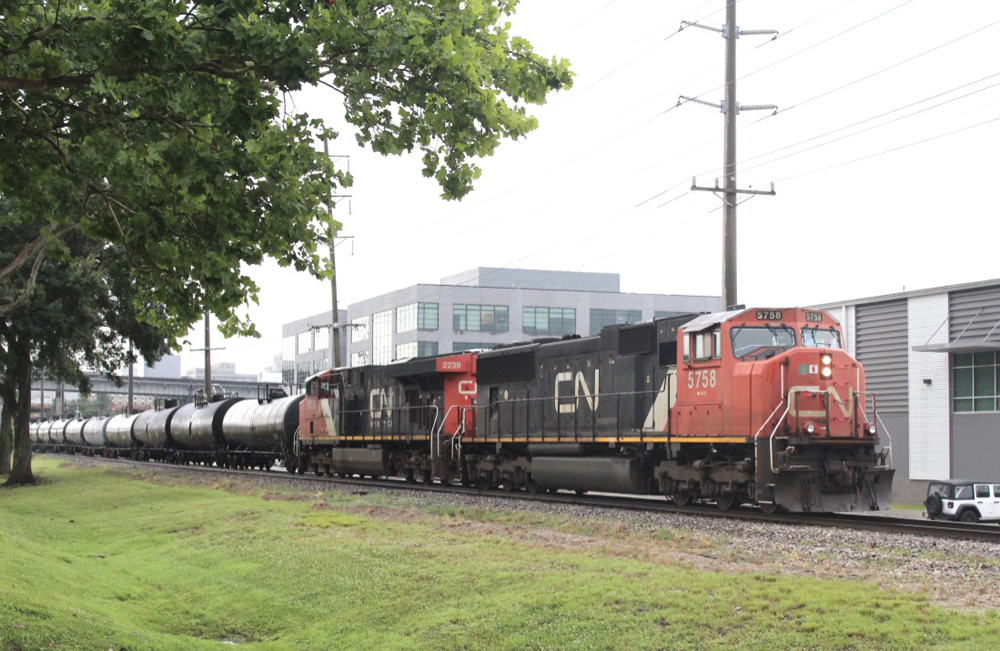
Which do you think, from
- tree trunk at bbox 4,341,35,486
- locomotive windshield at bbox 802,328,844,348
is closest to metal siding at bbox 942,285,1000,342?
locomotive windshield at bbox 802,328,844,348

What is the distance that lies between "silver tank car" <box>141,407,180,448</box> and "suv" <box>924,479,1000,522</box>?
3945 cm

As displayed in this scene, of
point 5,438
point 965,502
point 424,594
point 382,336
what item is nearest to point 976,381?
point 965,502

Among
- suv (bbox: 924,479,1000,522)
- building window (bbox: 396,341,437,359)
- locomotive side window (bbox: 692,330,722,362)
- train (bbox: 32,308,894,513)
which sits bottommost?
suv (bbox: 924,479,1000,522)

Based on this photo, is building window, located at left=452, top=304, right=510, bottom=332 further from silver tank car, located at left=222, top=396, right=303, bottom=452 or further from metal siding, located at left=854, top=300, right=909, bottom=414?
metal siding, located at left=854, top=300, right=909, bottom=414

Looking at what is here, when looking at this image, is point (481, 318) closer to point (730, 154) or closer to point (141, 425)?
point (141, 425)

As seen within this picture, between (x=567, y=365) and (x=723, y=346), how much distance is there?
6367 mm

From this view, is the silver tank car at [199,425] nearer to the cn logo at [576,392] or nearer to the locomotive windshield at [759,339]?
the cn logo at [576,392]

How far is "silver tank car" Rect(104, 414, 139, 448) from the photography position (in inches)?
2426

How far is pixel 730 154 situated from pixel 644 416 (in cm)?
885

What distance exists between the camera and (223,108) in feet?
27.9

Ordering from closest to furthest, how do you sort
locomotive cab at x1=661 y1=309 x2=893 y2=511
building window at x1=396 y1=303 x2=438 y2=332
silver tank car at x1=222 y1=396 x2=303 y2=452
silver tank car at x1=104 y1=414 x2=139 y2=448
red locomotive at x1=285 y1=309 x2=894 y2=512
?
locomotive cab at x1=661 y1=309 x2=893 y2=511
red locomotive at x1=285 y1=309 x2=894 y2=512
silver tank car at x1=222 y1=396 x2=303 y2=452
silver tank car at x1=104 y1=414 x2=139 y2=448
building window at x1=396 y1=303 x2=438 y2=332

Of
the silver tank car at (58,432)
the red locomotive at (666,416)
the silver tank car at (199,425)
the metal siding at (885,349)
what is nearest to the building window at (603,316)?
the silver tank car at (199,425)

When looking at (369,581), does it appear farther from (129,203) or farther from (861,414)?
(861,414)

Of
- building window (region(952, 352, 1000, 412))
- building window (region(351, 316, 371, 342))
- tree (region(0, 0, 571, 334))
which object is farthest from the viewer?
building window (region(351, 316, 371, 342))
